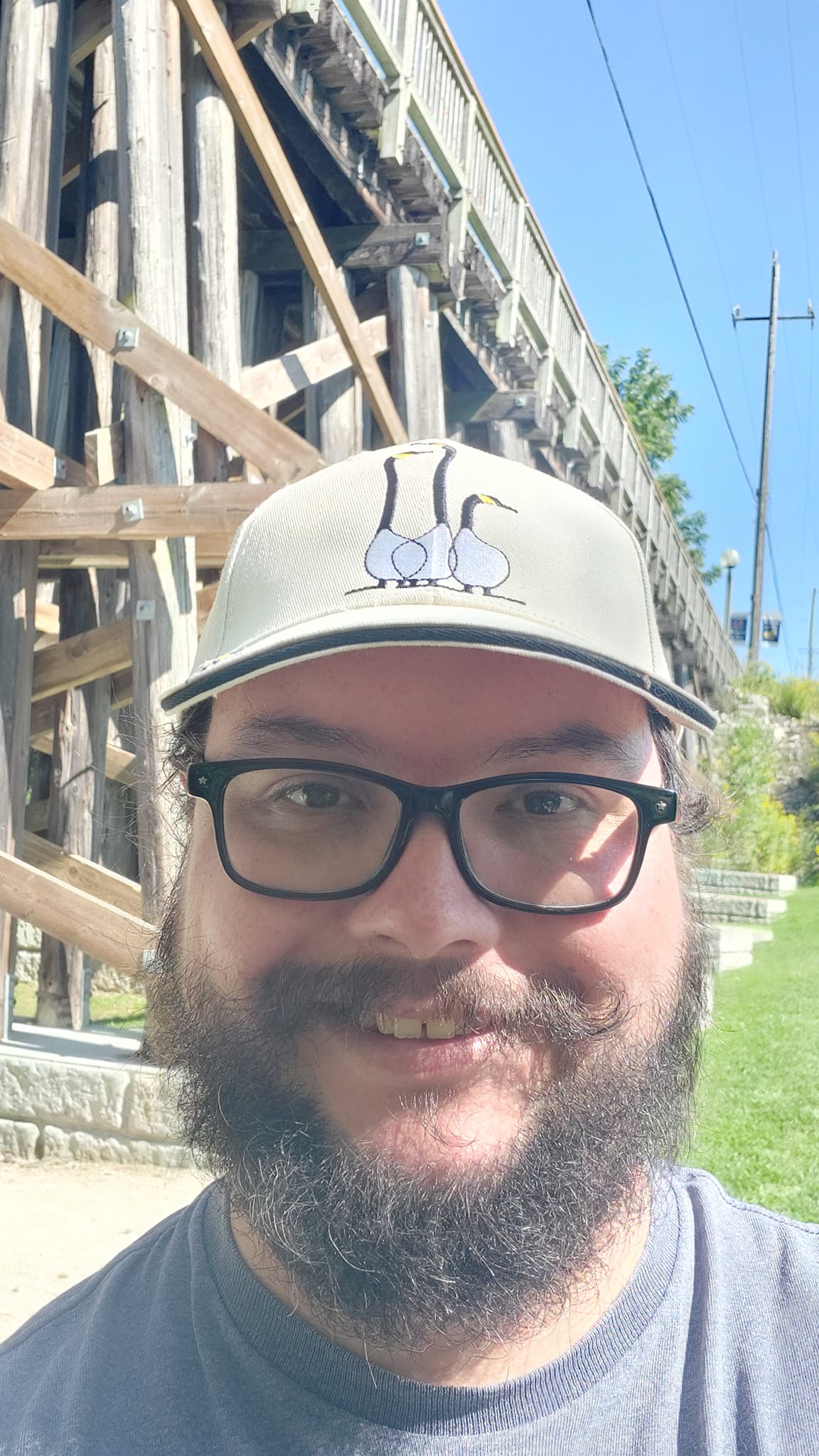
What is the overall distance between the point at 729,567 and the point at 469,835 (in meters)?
30.4

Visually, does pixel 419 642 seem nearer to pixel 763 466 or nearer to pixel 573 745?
pixel 573 745

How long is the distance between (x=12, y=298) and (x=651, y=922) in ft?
13.5

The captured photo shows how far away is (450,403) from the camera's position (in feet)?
27.4

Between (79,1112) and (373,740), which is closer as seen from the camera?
(373,740)

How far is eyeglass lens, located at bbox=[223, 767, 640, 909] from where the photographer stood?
3.84 ft

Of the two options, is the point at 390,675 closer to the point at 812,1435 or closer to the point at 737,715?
the point at 812,1435

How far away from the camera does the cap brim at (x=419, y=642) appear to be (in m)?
1.16

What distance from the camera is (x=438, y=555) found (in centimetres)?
121

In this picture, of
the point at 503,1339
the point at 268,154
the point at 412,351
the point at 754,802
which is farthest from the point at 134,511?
the point at 754,802

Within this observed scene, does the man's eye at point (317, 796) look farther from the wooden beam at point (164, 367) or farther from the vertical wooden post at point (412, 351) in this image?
the vertical wooden post at point (412, 351)

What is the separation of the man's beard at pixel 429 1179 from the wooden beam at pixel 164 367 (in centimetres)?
313

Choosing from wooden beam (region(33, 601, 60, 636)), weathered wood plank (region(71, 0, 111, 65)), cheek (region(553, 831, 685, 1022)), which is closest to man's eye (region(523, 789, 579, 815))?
cheek (region(553, 831, 685, 1022))

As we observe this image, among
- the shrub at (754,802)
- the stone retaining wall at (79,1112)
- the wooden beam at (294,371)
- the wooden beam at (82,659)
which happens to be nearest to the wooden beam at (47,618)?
the wooden beam at (82,659)

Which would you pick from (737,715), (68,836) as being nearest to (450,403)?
(68,836)
